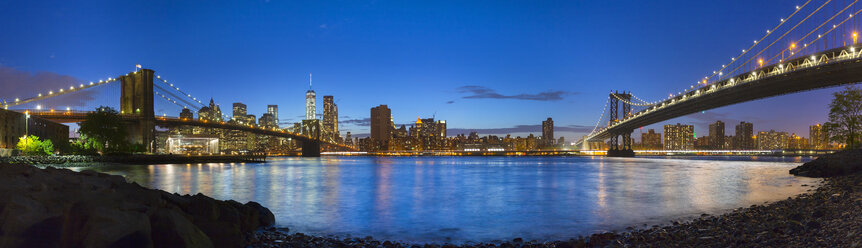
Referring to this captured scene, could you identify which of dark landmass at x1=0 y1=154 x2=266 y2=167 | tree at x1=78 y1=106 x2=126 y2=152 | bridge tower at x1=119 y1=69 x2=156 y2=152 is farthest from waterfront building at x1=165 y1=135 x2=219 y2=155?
tree at x1=78 y1=106 x2=126 y2=152

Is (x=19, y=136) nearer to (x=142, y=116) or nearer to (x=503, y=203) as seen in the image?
(x=142, y=116)

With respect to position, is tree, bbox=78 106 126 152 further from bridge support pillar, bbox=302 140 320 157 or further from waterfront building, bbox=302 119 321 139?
waterfront building, bbox=302 119 321 139

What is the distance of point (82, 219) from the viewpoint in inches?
300

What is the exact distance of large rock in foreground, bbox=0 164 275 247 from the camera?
7203 millimetres

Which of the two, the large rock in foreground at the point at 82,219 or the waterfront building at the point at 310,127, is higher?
the waterfront building at the point at 310,127

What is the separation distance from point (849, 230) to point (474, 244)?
6834 mm

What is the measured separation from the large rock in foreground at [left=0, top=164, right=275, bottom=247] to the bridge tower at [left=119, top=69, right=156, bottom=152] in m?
74.0

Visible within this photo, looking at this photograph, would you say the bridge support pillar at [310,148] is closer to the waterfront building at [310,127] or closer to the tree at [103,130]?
the waterfront building at [310,127]

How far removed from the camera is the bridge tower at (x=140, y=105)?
7538 cm

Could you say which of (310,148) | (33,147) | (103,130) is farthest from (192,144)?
(33,147)

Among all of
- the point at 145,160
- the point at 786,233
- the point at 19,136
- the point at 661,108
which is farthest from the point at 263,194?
the point at 661,108

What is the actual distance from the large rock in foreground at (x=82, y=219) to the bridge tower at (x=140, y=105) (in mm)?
74036

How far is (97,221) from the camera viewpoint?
23.9ft

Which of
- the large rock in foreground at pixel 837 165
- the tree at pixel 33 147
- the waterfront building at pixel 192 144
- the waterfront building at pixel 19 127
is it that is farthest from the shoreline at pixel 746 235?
the waterfront building at pixel 192 144
